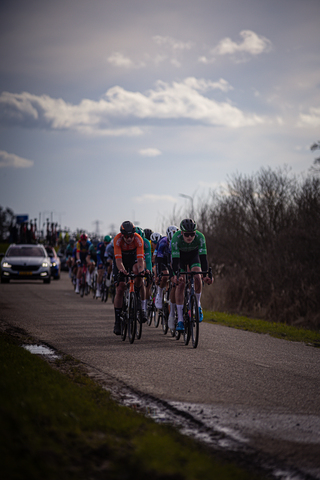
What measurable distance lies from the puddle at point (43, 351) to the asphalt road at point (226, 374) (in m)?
0.24

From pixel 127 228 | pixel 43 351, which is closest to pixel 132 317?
pixel 127 228

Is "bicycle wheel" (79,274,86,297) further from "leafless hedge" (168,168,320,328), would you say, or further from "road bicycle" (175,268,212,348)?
"road bicycle" (175,268,212,348)

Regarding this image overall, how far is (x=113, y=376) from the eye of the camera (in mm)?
7445

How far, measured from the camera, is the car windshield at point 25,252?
3069 centimetres

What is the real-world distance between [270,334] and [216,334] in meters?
1.70

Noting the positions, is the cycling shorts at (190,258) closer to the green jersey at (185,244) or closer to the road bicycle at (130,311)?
the green jersey at (185,244)

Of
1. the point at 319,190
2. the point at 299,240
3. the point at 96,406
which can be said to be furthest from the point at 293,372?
the point at 319,190

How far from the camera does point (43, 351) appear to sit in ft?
30.7

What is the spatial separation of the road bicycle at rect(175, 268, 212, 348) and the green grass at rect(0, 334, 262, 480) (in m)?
4.52

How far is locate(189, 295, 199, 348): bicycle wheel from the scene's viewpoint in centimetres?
1017

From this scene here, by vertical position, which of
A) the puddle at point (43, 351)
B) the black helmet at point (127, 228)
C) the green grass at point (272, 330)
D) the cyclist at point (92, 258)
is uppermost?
the black helmet at point (127, 228)

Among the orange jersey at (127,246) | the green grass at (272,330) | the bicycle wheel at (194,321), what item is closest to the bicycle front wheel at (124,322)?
the orange jersey at (127,246)

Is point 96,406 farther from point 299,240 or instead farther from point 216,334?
point 299,240

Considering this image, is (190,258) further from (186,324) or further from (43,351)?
(43,351)
